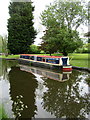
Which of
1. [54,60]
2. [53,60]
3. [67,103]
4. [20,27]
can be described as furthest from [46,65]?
[20,27]

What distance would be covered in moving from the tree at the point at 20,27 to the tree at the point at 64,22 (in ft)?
19.2

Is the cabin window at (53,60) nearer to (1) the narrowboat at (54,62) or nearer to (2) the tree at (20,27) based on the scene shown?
(1) the narrowboat at (54,62)

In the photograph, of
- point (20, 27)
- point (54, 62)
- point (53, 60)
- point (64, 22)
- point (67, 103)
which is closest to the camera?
point (67, 103)

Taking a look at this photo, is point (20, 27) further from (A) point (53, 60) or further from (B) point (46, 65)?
(A) point (53, 60)

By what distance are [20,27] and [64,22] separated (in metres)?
9.83

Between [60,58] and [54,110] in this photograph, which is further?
[60,58]

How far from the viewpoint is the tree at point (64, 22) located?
18594 mm

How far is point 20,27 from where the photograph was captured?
82.7ft

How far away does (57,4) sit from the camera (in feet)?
66.0

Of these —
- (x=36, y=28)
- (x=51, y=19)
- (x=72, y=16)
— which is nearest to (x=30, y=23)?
(x=36, y=28)

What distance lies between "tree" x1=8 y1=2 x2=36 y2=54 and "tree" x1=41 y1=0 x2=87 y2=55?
5840 millimetres

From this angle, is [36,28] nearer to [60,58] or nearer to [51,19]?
[51,19]

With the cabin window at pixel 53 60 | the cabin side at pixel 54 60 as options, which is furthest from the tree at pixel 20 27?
the cabin window at pixel 53 60

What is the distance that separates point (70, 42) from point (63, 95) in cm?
1345
